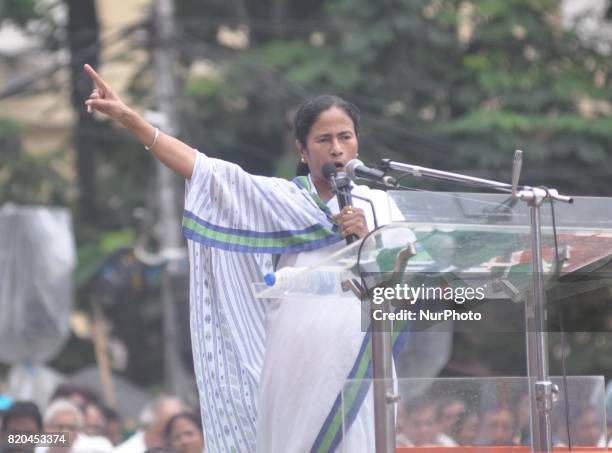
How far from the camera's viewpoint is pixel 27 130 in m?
16.9

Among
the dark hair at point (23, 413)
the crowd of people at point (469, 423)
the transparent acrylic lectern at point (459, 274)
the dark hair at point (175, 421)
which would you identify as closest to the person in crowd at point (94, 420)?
the dark hair at point (175, 421)

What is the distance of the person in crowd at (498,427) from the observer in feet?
13.4

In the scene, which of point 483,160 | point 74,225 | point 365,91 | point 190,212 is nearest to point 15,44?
point 74,225

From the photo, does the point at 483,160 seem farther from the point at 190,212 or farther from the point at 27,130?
the point at 190,212

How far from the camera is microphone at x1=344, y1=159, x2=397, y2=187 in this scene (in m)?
4.32

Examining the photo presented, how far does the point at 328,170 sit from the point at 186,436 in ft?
11.8

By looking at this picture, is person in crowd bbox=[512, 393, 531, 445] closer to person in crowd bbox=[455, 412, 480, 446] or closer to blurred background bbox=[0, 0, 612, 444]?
person in crowd bbox=[455, 412, 480, 446]

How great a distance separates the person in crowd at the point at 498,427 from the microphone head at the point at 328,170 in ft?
3.58

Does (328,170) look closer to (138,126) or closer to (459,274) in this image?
(138,126)

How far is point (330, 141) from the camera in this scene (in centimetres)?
494

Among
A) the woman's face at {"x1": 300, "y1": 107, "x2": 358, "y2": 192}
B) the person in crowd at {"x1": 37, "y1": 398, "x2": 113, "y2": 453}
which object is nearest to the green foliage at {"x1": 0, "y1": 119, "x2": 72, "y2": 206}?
the person in crowd at {"x1": 37, "y1": 398, "x2": 113, "y2": 453}

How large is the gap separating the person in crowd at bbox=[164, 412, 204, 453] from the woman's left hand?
369cm

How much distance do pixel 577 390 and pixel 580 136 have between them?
9.58 metres

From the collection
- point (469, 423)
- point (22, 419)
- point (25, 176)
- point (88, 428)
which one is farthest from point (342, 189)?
→ point (25, 176)
